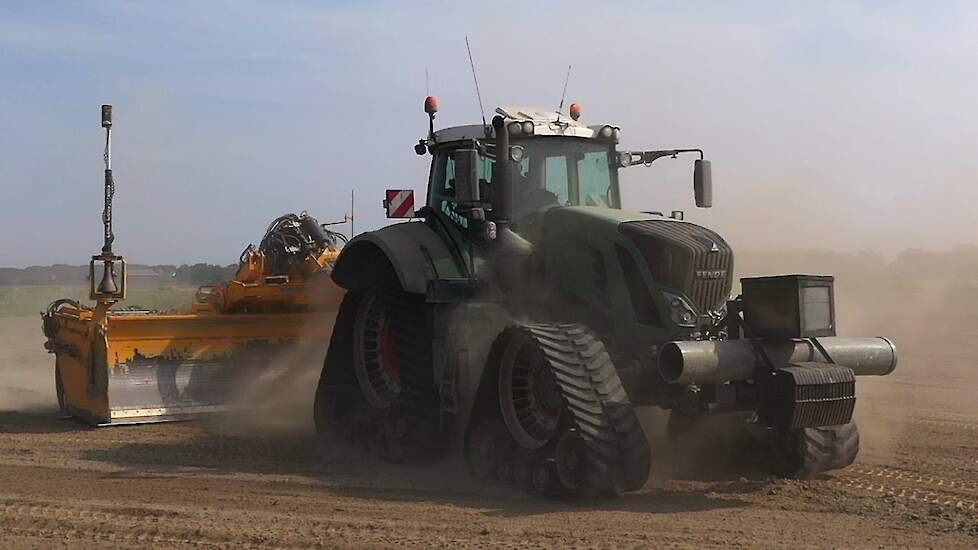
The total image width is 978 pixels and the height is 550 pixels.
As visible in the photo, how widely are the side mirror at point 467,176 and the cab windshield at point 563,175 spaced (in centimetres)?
81

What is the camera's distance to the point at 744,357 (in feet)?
24.2

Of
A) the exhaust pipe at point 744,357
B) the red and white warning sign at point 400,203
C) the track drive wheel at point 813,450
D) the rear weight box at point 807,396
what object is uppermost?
the red and white warning sign at point 400,203

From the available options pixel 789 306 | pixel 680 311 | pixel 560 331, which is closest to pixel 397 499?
pixel 560 331

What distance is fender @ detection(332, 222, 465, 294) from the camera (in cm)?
914

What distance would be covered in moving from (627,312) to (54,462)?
4.86 meters

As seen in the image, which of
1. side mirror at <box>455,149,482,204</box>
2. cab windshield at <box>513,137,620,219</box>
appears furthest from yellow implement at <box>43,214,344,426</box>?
side mirror at <box>455,149,482,204</box>

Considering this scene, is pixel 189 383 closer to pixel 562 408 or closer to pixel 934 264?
pixel 562 408

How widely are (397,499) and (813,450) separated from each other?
2.90 m

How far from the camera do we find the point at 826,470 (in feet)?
26.5

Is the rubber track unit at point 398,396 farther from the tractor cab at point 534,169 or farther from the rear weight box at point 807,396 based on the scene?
the rear weight box at point 807,396

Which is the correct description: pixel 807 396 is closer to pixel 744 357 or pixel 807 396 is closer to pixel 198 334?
pixel 744 357

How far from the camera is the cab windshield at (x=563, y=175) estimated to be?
9055 millimetres

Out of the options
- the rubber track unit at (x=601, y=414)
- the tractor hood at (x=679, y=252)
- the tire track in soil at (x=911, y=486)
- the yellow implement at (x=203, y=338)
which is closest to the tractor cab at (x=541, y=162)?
the tractor hood at (x=679, y=252)

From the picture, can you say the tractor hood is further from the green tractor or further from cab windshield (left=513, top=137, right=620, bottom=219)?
cab windshield (left=513, top=137, right=620, bottom=219)
